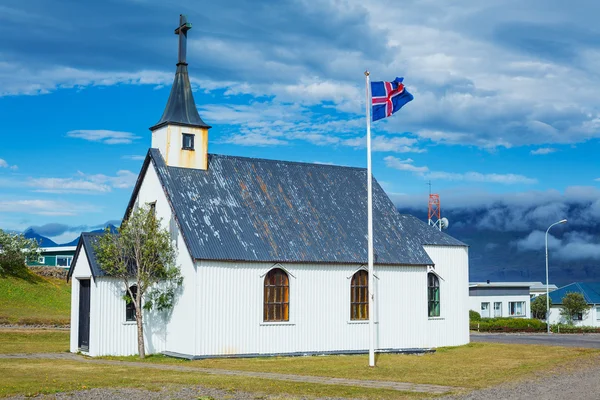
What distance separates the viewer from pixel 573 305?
246ft

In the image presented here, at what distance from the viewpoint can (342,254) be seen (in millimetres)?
33312

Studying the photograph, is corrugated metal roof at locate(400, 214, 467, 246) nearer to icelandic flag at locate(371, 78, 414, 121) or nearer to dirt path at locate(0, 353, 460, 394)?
icelandic flag at locate(371, 78, 414, 121)

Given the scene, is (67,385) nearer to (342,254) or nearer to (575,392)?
(575,392)

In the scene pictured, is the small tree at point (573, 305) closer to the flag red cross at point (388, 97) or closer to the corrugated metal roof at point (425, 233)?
the corrugated metal roof at point (425, 233)

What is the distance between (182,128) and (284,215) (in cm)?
606

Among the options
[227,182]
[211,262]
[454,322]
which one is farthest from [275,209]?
[454,322]

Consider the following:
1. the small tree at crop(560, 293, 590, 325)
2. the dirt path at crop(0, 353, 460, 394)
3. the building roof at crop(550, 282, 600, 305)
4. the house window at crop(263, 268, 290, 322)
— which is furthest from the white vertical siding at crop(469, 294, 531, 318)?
the dirt path at crop(0, 353, 460, 394)

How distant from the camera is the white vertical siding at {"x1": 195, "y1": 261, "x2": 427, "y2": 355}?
29969mm

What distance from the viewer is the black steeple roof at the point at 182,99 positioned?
33719 mm

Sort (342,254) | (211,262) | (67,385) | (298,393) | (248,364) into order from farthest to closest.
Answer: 1. (342,254)
2. (211,262)
3. (248,364)
4. (67,385)
5. (298,393)

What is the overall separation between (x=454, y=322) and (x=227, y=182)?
44.6 feet

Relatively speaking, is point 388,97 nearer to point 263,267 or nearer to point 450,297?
point 263,267

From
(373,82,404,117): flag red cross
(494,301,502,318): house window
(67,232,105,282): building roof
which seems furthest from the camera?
(494,301,502,318): house window

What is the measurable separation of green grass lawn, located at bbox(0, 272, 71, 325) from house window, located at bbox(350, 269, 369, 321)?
72.3ft
